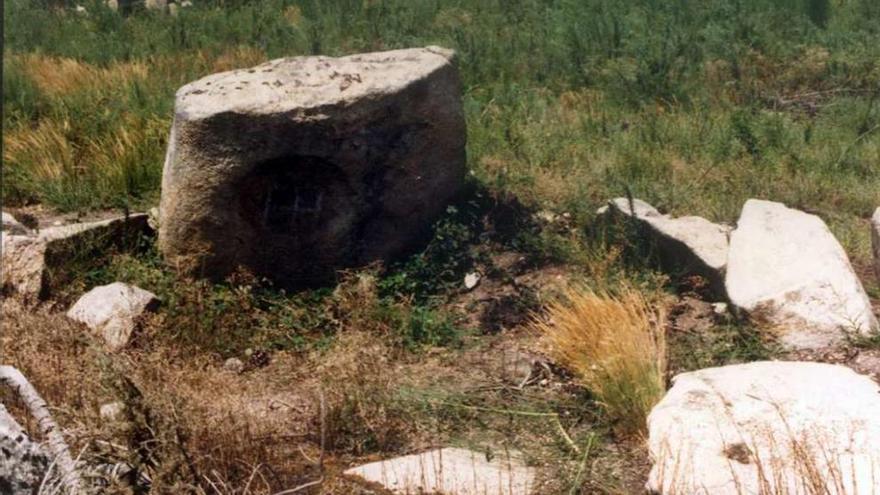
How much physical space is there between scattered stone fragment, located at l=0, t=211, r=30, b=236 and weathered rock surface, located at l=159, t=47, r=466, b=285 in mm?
1182

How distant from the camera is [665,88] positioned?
11.4 metres

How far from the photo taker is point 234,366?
7168mm

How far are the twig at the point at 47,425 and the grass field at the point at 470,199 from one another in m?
0.13

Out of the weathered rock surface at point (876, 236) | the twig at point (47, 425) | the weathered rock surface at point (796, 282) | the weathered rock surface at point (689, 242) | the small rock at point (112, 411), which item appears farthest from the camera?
the weathered rock surface at point (689, 242)

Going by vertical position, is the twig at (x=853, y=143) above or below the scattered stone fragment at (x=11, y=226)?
below

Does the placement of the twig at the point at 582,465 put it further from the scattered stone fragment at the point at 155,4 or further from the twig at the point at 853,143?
the scattered stone fragment at the point at 155,4

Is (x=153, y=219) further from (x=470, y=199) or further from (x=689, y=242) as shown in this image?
(x=689, y=242)

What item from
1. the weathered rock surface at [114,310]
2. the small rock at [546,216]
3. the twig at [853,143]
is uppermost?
the weathered rock surface at [114,310]

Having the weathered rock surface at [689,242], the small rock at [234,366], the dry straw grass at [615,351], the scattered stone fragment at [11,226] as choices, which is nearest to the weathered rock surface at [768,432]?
the dry straw grass at [615,351]

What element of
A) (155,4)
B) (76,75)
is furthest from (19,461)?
(155,4)

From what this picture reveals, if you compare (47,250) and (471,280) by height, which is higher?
(47,250)

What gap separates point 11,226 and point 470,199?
312cm

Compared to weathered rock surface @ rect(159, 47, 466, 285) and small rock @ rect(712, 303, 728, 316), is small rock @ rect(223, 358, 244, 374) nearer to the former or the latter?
weathered rock surface @ rect(159, 47, 466, 285)

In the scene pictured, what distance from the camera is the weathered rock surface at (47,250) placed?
799cm
